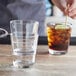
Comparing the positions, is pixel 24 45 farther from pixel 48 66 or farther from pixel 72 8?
pixel 72 8

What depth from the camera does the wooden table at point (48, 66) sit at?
83 cm

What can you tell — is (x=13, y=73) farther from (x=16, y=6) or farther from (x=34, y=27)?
(x=16, y=6)

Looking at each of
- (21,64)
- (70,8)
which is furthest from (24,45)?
(70,8)

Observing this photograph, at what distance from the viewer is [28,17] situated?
66.9 inches

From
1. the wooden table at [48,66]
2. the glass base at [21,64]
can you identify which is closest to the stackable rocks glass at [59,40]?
the wooden table at [48,66]

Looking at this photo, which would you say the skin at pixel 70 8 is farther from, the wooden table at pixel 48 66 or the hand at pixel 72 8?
the wooden table at pixel 48 66

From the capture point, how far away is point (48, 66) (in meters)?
0.89

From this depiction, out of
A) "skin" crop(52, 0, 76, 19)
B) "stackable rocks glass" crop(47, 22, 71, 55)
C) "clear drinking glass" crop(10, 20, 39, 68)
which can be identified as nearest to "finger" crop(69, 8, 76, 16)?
"skin" crop(52, 0, 76, 19)

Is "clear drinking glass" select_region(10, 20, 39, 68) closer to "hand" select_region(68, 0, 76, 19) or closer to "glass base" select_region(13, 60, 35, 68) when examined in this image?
"glass base" select_region(13, 60, 35, 68)

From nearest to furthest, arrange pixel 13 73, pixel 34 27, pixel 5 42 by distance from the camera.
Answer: pixel 13 73 → pixel 34 27 → pixel 5 42

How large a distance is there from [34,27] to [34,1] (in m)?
0.78

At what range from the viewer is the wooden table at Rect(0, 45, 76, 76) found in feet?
2.72

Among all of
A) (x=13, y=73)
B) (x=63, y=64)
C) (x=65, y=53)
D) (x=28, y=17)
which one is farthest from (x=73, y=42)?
(x=28, y=17)

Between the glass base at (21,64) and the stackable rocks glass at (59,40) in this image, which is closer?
the glass base at (21,64)
